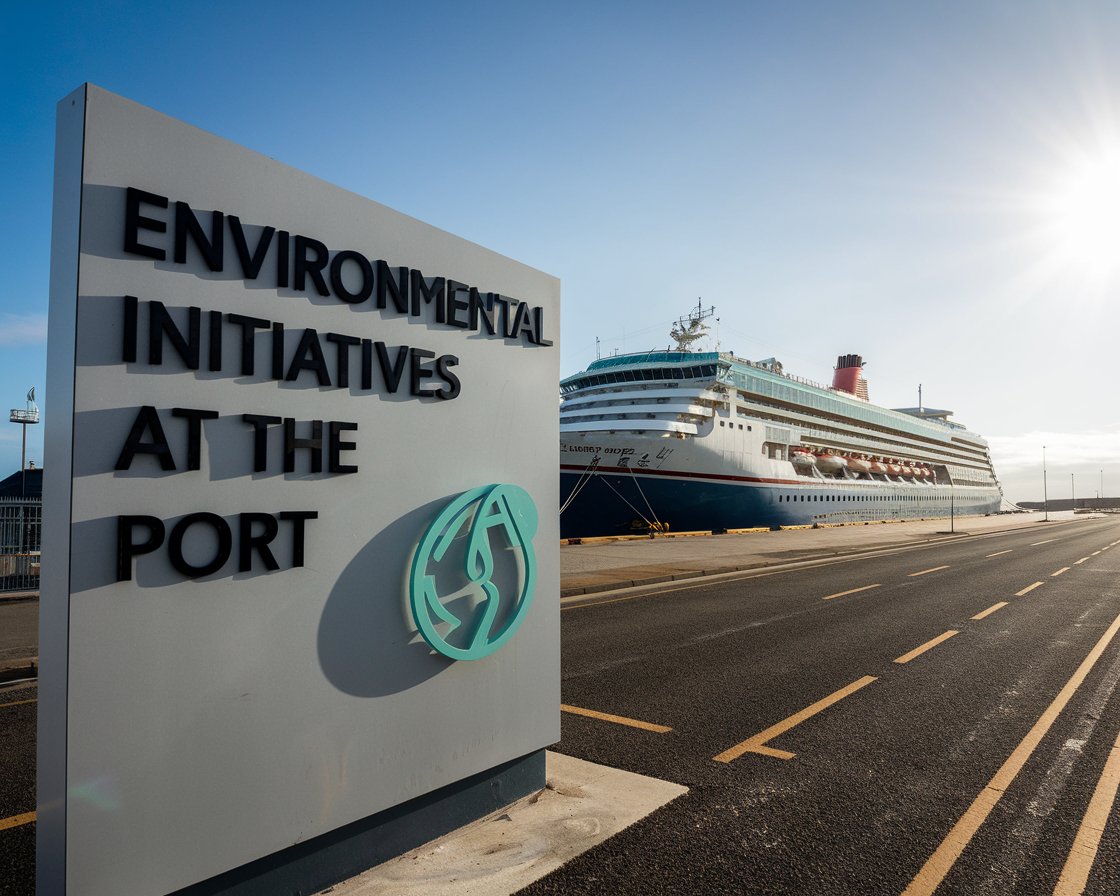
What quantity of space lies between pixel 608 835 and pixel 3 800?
3659 mm

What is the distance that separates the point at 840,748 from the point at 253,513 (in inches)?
177

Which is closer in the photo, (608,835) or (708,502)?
(608,835)

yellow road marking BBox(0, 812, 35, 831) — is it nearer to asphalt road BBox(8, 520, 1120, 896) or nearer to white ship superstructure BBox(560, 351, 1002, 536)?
asphalt road BBox(8, 520, 1120, 896)

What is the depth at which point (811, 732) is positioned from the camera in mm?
5441

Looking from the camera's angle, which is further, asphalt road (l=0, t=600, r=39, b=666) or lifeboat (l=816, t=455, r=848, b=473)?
lifeboat (l=816, t=455, r=848, b=473)

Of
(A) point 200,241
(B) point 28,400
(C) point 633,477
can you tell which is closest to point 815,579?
(C) point 633,477

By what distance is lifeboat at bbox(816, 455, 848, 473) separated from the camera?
4253cm

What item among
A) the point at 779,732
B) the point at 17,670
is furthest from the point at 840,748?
the point at 17,670

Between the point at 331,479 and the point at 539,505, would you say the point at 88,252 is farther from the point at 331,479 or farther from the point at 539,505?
the point at 539,505

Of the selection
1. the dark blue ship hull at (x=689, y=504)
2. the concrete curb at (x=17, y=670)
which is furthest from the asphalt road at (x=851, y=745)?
the dark blue ship hull at (x=689, y=504)

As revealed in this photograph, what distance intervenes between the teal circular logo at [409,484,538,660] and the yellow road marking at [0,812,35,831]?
2.63 m

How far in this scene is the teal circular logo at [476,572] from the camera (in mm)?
3598

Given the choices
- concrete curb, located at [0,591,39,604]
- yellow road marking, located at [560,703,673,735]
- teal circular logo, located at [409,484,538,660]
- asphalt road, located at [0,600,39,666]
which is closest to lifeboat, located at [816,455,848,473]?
concrete curb, located at [0,591,39,604]

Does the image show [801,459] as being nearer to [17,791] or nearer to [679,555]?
[679,555]
